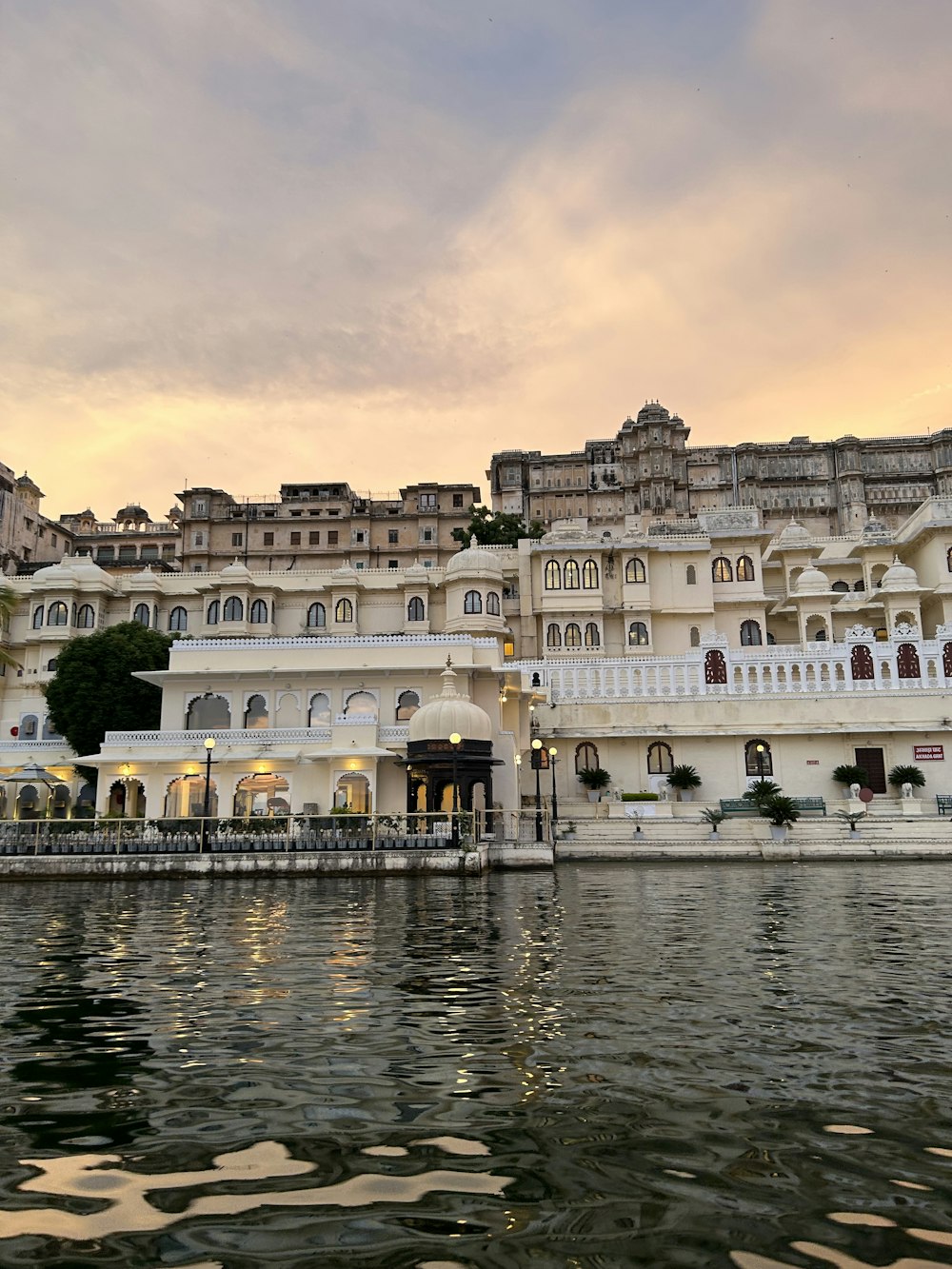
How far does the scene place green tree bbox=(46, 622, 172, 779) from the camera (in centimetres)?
4641

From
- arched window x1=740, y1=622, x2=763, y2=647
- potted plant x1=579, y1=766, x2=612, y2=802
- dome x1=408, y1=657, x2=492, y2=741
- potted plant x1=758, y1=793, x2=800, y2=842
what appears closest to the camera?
dome x1=408, y1=657, x2=492, y2=741

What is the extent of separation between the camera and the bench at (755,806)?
3734 cm

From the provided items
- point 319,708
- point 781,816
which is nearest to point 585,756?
point 781,816

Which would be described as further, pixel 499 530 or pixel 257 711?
pixel 499 530

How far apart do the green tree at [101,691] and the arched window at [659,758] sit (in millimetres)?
23589

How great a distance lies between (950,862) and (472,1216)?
101 feet

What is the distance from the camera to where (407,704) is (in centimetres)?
4106

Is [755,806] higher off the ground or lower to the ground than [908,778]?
lower

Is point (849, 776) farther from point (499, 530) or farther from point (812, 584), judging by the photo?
point (499, 530)

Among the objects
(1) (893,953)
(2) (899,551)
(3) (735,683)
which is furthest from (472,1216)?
(2) (899,551)

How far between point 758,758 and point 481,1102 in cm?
3957

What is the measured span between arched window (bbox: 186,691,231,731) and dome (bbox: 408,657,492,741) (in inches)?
452

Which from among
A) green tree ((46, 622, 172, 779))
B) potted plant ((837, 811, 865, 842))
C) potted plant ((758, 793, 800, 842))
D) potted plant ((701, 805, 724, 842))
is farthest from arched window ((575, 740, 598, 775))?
green tree ((46, 622, 172, 779))

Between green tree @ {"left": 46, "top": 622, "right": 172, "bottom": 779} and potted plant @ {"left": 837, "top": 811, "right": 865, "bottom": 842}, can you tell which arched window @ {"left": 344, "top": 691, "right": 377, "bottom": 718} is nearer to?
green tree @ {"left": 46, "top": 622, "right": 172, "bottom": 779}
